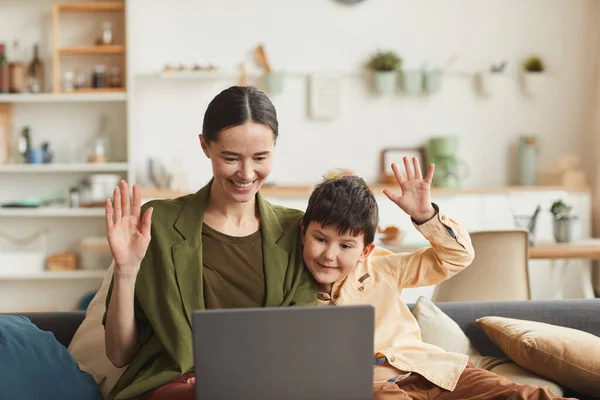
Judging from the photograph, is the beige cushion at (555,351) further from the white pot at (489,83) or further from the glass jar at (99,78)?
the glass jar at (99,78)

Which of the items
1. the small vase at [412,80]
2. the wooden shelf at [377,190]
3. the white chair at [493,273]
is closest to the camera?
the white chair at [493,273]

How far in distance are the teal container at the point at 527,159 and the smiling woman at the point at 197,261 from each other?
4.11 meters

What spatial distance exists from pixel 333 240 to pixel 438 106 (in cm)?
409

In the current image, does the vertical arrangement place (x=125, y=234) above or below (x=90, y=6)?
below

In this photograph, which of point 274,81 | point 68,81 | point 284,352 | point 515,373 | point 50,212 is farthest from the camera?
point 274,81

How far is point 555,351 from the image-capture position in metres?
2.24

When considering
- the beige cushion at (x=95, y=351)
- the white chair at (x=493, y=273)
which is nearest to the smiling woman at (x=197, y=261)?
the beige cushion at (x=95, y=351)

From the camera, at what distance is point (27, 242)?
18.7 feet

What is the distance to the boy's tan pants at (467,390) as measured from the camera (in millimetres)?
1864

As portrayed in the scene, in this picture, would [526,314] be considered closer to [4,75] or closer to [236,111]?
[236,111]

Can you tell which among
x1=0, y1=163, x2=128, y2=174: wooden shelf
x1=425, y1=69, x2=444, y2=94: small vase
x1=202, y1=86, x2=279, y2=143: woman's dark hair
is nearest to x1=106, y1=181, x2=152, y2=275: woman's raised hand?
x1=202, y1=86, x2=279, y2=143: woman's dark hair

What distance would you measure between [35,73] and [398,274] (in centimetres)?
428

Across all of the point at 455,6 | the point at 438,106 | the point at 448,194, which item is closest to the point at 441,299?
the point at 448,194

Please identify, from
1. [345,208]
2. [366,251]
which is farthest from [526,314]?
[345,208]
